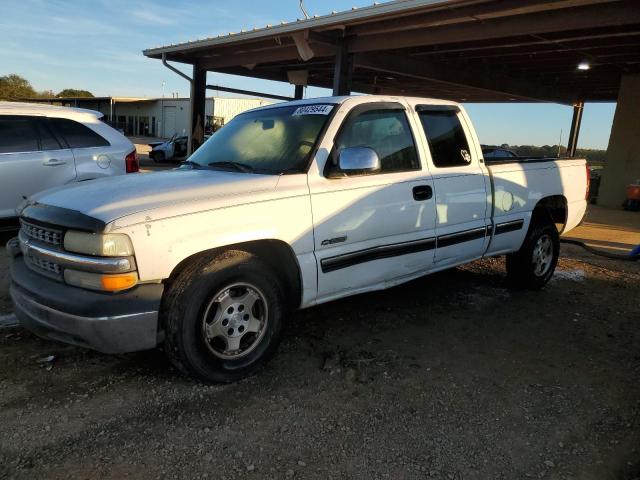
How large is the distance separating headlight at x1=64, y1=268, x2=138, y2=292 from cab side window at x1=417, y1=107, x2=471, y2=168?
2.64 meters

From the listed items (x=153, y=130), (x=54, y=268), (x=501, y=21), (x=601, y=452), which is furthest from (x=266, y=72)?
(x=153, y=130)

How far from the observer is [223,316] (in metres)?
3.12

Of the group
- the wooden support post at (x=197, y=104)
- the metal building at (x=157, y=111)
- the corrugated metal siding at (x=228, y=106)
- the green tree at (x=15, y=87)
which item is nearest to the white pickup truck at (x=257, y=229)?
the wooden support post at (x=197, y=104)

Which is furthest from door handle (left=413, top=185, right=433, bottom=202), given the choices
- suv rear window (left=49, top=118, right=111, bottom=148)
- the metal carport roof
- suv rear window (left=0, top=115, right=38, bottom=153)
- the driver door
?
suv rear window (left=0, top=115, right=38, bottom=153)

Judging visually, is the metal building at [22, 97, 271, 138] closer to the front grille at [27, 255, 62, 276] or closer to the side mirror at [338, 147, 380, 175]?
the side mirror at [338, 147, 380, 175]

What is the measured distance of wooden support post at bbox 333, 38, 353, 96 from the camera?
9.86 metres

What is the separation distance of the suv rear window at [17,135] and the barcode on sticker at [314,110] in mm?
3961

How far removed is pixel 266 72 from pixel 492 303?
12.6m

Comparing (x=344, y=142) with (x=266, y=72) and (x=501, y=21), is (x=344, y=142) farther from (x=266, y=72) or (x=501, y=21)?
(x=266, y=72)

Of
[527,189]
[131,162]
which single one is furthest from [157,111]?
[527,189]

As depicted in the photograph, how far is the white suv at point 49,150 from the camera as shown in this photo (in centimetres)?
600

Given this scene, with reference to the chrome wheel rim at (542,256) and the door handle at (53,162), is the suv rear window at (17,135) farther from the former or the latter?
the chrome wheel rim at (542,256)

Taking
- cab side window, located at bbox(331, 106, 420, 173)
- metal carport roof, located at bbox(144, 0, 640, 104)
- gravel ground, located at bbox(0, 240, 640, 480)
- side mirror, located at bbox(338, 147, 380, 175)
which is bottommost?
gravel ground, located at bbox(0, 240, 640, 480)

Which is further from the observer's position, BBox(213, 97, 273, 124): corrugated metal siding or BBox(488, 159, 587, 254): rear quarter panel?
BBox(213, 97, 273, 124): corrugated metal siding
